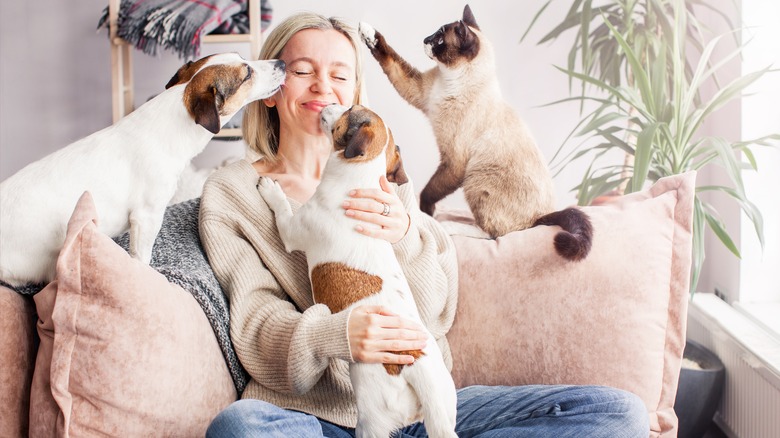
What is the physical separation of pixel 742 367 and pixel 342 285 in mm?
1394

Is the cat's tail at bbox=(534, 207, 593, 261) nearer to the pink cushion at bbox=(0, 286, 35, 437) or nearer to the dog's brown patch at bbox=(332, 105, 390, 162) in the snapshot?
the dog's brown patch at bbox=(332, 105, 390, 162)

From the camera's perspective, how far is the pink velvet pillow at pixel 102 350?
3.88 ft

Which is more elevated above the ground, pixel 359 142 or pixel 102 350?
pixel 359 142

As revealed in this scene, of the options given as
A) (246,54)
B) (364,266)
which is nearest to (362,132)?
(364,266)

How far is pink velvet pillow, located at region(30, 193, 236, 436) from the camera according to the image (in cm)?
118

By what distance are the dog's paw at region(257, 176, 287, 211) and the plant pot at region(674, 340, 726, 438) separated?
4.28ft

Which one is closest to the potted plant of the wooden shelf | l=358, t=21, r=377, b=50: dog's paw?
l=358, t=21, r=377, b=50: dog's paw

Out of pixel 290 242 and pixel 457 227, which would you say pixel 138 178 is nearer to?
pixel 290 242

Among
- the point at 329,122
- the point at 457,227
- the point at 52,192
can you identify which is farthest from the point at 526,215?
the point at 52,192

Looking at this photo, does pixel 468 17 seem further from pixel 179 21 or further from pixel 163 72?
pixel 163 72

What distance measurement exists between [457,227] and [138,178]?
0.76 m

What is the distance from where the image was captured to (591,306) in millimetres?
1515

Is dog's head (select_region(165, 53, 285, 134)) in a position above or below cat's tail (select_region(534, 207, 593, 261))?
above

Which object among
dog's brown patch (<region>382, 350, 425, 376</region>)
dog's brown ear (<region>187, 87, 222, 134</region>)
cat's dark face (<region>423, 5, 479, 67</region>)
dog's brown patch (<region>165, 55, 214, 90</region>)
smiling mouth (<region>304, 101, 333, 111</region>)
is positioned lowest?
dog's brown patch (<region>382, 350, 425, 376</region>)
